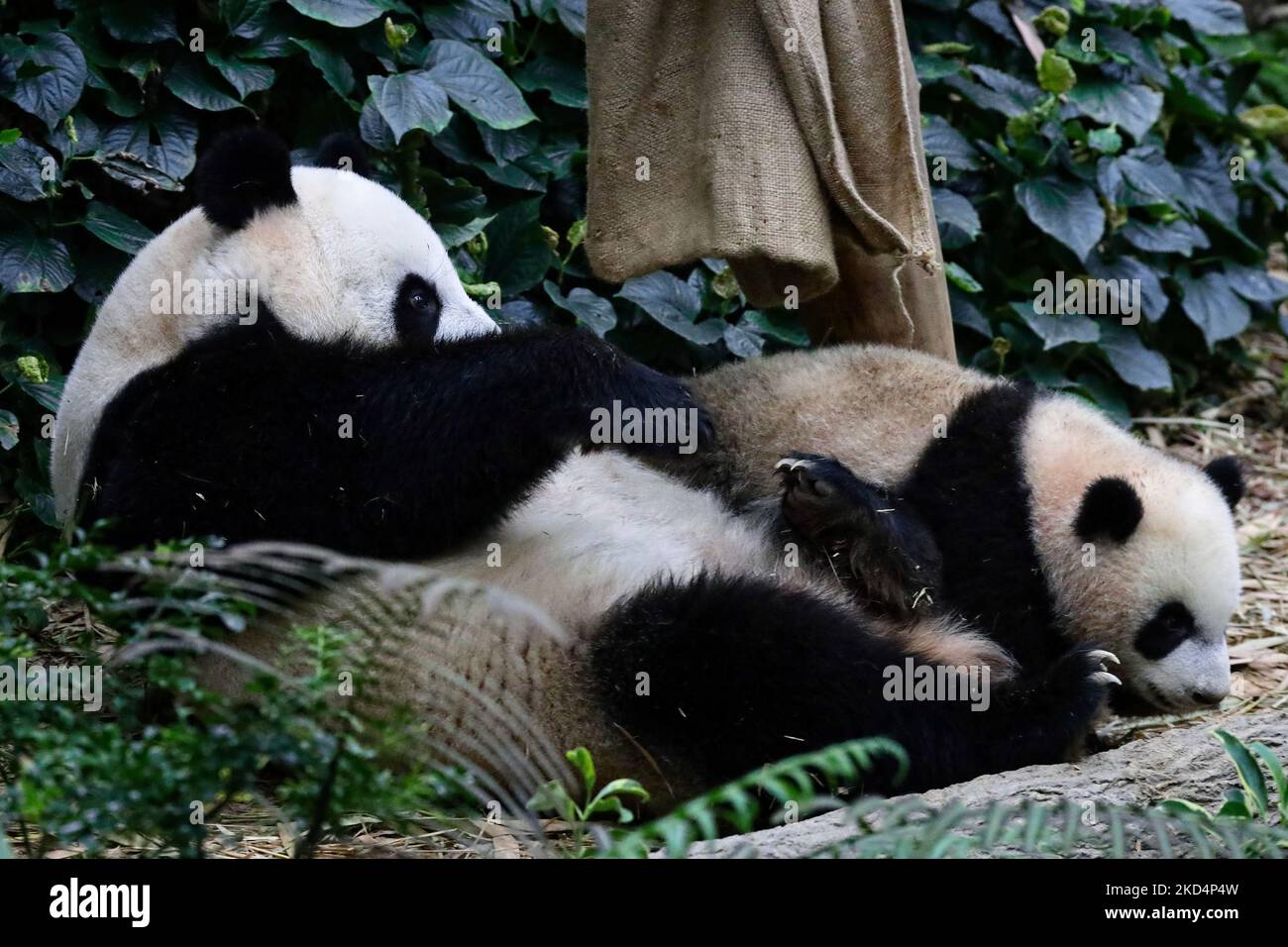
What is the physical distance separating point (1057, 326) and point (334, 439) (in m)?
3.51

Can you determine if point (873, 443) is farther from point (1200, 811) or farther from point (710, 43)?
point (1200, 811)

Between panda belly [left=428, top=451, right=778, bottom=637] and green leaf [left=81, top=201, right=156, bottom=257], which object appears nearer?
panda belly [left=428, top=451, right=778, bottom=637]

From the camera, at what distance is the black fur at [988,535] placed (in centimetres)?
388

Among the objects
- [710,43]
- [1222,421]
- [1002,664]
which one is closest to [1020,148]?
[1222,421]

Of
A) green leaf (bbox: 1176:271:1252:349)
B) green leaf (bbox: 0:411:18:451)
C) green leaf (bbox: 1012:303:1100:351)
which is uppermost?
green leaf (bbox: 1176:271:1252:349)

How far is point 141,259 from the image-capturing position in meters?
3.62

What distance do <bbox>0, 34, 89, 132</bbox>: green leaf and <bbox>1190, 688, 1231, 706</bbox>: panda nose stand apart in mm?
3705

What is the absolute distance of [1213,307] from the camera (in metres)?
6.42

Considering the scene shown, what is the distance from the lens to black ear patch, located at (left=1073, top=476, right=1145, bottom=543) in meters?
3.88

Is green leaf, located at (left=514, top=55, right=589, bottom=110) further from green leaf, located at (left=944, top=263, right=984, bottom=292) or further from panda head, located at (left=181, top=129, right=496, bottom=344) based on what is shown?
green leaf, located at (left=944, top=263, right=984, bottom=292)

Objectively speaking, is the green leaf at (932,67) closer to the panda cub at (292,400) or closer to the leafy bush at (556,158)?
the leafy bush at (556,158)

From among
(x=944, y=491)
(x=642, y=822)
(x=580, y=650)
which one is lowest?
(x=642, y=822)

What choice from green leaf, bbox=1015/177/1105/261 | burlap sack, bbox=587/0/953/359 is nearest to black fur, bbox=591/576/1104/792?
burlap sack, bbox=587/0/953/359
